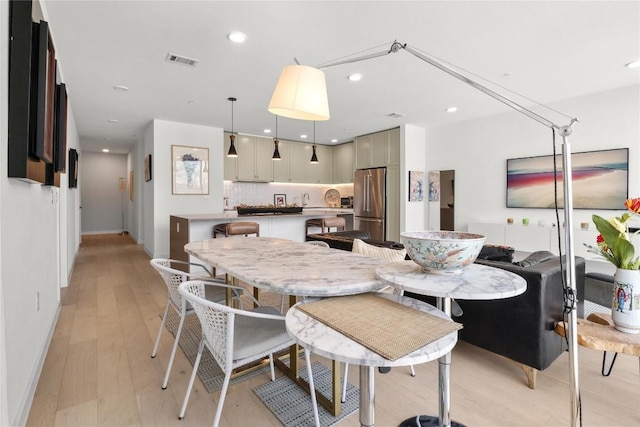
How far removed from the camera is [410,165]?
6.07 metres

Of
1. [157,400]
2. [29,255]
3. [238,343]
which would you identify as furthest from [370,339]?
[29,255]

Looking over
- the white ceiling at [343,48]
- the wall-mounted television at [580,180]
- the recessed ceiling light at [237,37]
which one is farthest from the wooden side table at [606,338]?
the wall-mounted television at [580,180]

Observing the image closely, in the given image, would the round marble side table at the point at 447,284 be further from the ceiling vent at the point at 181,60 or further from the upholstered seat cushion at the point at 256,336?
the ceiling vent at the point at 181,60

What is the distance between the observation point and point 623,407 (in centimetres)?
174

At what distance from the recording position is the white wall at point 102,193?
925 cm

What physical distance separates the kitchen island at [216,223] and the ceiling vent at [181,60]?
1.84 m

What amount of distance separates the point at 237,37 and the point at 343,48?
0.92m

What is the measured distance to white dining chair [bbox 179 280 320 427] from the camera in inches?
50.8

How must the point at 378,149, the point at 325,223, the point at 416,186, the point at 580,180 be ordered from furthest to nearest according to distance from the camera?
the point at 378,149 → the point at 416,186 → the point at 325,223 → the point at 580,180

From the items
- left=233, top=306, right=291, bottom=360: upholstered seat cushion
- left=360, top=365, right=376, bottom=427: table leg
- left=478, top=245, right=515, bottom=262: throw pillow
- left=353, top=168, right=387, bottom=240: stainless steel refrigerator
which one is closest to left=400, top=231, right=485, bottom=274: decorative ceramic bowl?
left=360, top=365, right=376, bottom=427: table leg

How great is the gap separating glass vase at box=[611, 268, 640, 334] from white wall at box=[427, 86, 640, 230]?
3.45 metres

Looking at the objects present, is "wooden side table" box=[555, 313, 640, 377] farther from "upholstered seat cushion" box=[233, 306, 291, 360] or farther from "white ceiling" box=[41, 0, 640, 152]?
"white ceiling" box=[41, 0, 640, 152]

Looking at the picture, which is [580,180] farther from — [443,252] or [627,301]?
[443,252]

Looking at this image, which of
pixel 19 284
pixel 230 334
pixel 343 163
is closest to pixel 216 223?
pixel 19 284
